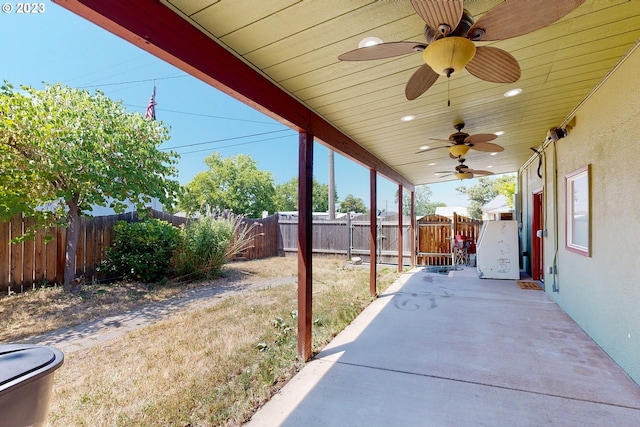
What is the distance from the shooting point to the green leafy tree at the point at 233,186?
24.1 m

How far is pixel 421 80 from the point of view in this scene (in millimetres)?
2016

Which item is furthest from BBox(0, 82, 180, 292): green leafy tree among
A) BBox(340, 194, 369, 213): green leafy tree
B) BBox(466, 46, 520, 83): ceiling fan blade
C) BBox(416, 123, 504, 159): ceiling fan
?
BBox(340, 194, 369, 213): green leafy tree

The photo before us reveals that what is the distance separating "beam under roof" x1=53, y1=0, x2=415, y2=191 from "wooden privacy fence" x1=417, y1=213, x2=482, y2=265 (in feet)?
22.7

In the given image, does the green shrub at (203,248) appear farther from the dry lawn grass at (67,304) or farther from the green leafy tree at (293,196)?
the green leafy tree at (293,196)

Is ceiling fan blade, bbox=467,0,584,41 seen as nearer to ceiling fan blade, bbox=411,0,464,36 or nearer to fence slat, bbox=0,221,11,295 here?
ceiling fan blade, bbox=411,0,464,36

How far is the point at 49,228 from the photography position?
15.8 ft

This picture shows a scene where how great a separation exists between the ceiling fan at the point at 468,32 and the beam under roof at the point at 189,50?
818 millimetres

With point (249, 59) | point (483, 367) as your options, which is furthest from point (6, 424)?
point (483, 367)

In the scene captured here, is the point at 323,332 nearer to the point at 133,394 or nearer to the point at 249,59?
the point at 133,394

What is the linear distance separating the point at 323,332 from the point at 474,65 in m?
2.92

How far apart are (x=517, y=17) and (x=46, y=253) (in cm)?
646

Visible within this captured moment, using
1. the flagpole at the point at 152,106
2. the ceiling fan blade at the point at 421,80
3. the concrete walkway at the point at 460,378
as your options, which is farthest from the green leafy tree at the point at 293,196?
the ceiling fan blade at the point at 421,80

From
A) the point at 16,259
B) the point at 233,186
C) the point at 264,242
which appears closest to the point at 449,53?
the point at 16,259

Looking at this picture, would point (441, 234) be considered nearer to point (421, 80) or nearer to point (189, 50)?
point (421, 80)
